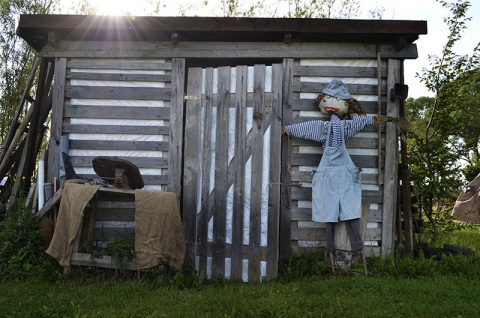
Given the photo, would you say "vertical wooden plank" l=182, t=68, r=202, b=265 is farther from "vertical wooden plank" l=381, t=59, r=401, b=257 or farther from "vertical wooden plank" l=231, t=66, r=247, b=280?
"vertical wooden plank" l=381, t=59, r=401, b=257

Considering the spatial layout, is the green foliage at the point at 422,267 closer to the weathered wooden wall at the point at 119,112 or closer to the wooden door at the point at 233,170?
the wooden door at the point at 233,170

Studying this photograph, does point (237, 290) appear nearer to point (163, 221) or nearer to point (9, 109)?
point (163, 221)

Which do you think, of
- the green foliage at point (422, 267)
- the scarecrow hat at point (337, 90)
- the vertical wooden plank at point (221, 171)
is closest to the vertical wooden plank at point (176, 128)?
the vertical wooden plank at point (221, 171)

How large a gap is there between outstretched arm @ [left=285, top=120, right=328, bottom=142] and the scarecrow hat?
42cm

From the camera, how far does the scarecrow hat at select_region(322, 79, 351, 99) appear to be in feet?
18.3

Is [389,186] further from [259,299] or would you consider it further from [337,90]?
[259,299]

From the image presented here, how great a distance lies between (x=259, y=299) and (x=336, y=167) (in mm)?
2134

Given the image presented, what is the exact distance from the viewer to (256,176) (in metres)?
5.51

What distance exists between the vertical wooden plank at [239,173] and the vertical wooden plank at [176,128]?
0.88 meters

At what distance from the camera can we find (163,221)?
4.89 m

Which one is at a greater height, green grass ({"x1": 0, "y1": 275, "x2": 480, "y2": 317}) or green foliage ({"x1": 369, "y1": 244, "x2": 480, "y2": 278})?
green foliage ({"x1": 369, "y1": 244, "x2": 480, "y2": 278})

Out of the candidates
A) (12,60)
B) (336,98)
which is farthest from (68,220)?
(12,60)

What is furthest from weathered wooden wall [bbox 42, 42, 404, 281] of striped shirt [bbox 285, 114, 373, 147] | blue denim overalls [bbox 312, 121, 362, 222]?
blue denim overalls [bbox 312, 121, 362, 222]

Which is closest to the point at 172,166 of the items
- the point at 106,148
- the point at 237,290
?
the point at 106,148
